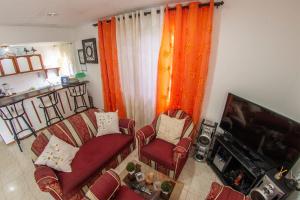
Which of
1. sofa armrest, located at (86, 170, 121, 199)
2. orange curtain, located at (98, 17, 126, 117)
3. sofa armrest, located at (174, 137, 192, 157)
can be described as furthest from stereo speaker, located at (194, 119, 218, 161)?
orange curtain, located at (98, 17, 126, 117)

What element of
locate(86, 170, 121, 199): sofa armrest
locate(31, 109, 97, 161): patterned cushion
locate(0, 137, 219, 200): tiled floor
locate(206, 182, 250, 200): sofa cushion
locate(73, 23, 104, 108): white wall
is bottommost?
locate(0, 137, 219, 200): tiled floor

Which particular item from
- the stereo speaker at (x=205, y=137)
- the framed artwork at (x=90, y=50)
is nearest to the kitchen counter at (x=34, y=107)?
the framed artwork at (x=90, y=50)

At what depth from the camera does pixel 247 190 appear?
1729mm

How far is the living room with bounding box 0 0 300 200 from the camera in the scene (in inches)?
60.2

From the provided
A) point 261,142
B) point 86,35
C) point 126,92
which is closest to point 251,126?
point 261,142

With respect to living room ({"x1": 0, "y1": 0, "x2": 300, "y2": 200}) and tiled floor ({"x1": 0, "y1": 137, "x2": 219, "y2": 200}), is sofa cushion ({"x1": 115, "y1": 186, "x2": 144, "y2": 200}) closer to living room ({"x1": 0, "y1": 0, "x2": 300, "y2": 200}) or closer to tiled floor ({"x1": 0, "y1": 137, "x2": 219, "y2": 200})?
living room ({"x1": 0, "y1": 0, "x2": 300, "y2": 200})

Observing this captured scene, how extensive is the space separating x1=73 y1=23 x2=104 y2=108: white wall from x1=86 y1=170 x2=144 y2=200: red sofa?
283cm

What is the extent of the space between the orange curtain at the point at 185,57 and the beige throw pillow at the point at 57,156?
1.69 m

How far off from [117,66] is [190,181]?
2536 mm

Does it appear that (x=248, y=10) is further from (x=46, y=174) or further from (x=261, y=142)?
(x=46, y=174)

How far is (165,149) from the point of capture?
2086 mm

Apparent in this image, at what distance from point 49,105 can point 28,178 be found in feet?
5.44

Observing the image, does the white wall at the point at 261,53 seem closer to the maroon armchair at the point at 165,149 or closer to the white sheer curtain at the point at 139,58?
the maroon armchair at the point at 165,149

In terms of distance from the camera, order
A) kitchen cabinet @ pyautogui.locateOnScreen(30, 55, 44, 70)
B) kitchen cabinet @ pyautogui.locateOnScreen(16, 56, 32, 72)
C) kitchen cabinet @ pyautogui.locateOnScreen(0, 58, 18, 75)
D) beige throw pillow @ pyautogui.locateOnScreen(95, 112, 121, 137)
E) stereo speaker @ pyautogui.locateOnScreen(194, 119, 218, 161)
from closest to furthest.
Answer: stereo speaker @ pyautogui.locateOnScreen(194, 119, 218, 161) < beige throw pillow @ pyautogui.locateOnScreen(95, 112, 121, 137) < kitchen cabinet @ pyautogui.locateOnScreen(0, 58, 18, 75) < kitchen cabinet @ pyautogui.locateOnScreen(16, 56, 32, 72) < kitchen cabinet @ pyautogui.locateOnScreen(30, 55, 44, 70)
